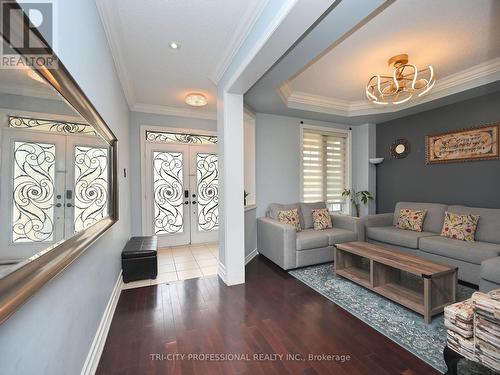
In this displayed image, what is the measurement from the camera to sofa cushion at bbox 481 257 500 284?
2136mm

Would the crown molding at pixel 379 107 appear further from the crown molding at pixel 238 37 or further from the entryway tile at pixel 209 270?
the entryway tile at pixel 209 270

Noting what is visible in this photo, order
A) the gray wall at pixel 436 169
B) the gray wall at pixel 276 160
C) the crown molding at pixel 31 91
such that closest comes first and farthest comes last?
the crown molding at pixel 31 91, the gray wall at pixel 436 169, the gray wall at pixel 276 160

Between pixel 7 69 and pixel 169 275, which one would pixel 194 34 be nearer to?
pixel 7 69

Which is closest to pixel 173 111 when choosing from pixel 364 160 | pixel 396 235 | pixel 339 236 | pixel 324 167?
pixel 324 167

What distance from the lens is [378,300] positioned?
2363 millimetres

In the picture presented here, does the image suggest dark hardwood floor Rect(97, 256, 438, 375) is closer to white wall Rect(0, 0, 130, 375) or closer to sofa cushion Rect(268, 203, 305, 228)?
white wall Rect(0, 0, 130, 375)

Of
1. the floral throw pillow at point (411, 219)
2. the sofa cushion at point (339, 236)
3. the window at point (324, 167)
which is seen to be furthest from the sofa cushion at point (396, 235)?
the window at point (324, 167)

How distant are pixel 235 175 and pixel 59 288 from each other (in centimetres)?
199

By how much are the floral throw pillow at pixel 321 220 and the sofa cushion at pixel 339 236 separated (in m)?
0.14

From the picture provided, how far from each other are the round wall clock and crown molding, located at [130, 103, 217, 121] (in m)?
3.66

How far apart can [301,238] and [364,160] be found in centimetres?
270

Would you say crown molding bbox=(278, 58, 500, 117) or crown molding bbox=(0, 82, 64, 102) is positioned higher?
crown molding bbox=(278, 58, 500, 117)

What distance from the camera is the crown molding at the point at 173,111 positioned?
13.5 feet

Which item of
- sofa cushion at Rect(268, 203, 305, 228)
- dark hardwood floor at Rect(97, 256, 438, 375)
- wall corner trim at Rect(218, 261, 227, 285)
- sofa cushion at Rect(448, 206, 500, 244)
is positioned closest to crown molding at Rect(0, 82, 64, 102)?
dark hardwood floor at Rect(97, 256, 438, 375)
